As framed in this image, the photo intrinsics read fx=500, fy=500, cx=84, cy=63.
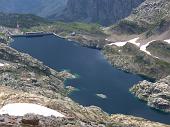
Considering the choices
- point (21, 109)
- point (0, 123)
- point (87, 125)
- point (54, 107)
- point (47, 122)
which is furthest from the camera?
point (54, 107)

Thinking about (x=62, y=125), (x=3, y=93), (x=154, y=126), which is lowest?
(x=154, y=126)

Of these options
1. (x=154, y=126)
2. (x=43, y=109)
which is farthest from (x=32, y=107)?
(x=154, y=126)

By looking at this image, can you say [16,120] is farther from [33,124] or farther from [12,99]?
[12,99]

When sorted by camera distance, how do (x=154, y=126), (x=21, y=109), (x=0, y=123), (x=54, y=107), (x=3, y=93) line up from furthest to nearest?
1. (x=154, y=126)
2. (x=3, y=93)
3. (x=54, y=107)
4. (x=21, y=109)
5. (x=0, y=123)

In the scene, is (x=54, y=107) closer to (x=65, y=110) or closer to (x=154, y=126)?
(x=65, y=110)

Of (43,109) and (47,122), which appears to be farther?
(43,109)

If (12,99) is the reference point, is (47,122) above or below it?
above

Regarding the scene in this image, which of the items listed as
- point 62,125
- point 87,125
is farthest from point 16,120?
point 87,125
